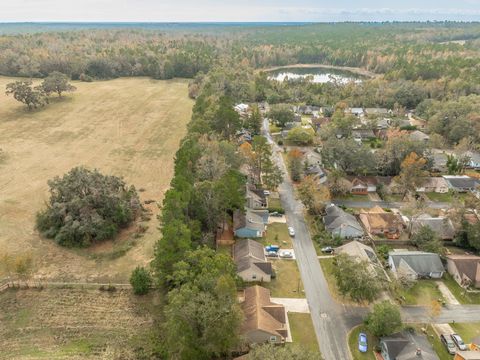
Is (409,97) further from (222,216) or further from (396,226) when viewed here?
(222,216)

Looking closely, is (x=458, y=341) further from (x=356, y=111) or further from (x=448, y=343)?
(x=356, y=111)

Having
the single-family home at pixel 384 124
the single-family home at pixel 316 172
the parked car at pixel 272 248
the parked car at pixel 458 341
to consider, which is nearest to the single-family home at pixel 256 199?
the parked car at pixel 272 248

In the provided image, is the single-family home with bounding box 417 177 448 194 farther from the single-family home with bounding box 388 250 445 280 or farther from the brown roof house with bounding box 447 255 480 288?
the single-family home with bounding box 388 250 445 280

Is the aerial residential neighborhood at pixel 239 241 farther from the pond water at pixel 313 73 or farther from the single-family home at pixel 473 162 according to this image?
the pond water at pixel 313 73

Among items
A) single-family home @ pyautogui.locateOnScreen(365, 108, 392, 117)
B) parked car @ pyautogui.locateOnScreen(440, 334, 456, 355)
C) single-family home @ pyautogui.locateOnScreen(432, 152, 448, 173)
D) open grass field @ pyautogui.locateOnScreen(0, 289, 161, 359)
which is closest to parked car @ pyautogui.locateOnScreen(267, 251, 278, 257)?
open grass field @ pyautogui.locateOnScreen(0, 289, 161, 359)

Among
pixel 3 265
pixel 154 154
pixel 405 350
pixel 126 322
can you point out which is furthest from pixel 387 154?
pixel 3 265

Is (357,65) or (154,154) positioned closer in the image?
(154,154)
